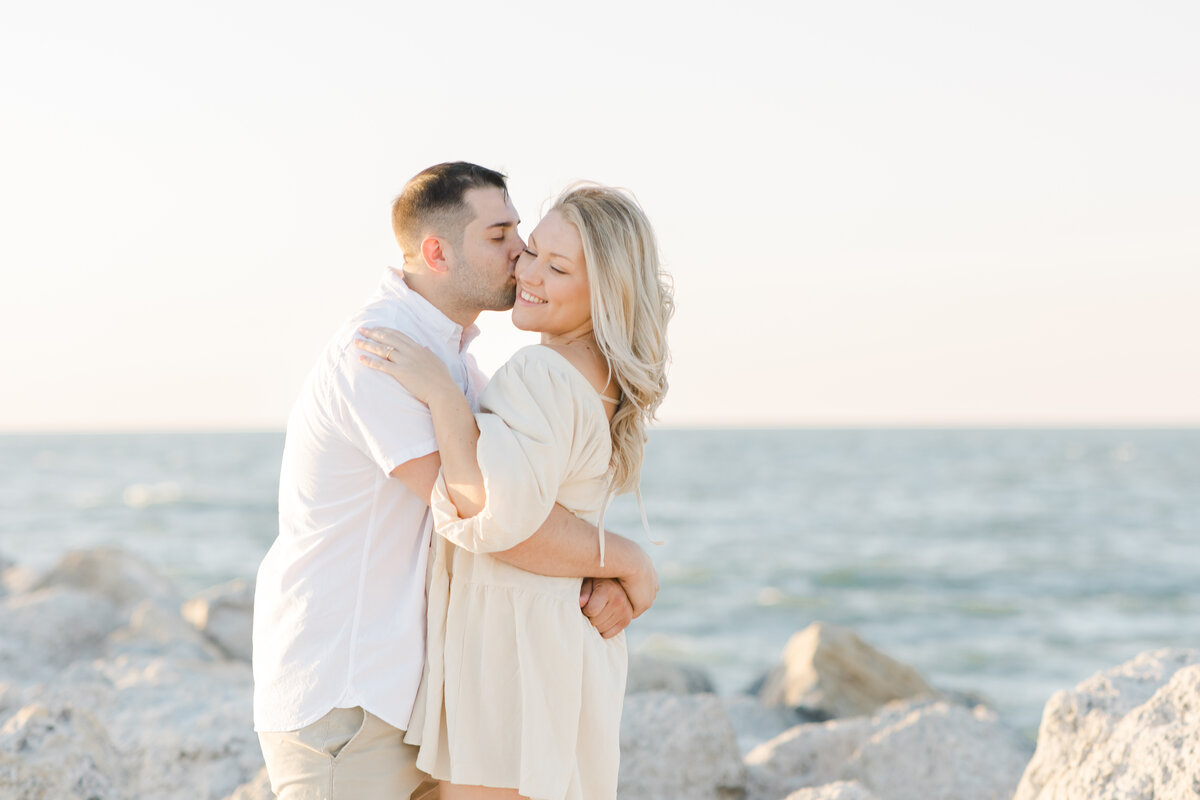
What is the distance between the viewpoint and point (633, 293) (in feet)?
9.55

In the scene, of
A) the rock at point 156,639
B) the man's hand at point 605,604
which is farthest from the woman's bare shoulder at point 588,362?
the rock at point 156,639

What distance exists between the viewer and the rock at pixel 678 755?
442cm

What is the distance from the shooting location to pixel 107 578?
9500 millimetres

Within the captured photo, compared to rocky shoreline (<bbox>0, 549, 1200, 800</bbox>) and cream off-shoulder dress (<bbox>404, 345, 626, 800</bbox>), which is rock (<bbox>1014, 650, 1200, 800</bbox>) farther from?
cream off-shoulder dress (<bbox>404, 345, 626, 800</bbox>)

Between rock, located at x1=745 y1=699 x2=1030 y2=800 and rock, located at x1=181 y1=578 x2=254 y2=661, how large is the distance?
4786mm

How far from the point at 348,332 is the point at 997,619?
15.1 m

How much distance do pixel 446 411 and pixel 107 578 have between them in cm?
801

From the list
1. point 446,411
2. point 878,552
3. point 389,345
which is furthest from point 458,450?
point 878,552

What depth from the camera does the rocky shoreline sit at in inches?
130

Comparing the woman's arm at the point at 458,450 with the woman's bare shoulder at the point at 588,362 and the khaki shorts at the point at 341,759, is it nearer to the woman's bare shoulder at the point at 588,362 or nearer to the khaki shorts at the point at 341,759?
the woman's bare shoulder at the point at 588,362

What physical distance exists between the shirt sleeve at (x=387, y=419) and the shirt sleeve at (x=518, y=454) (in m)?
0.11

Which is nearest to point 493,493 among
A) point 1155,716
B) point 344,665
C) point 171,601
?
point 344,665

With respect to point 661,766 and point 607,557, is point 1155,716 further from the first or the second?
point 661,766

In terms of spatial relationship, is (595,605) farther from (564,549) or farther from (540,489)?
(540,489)
